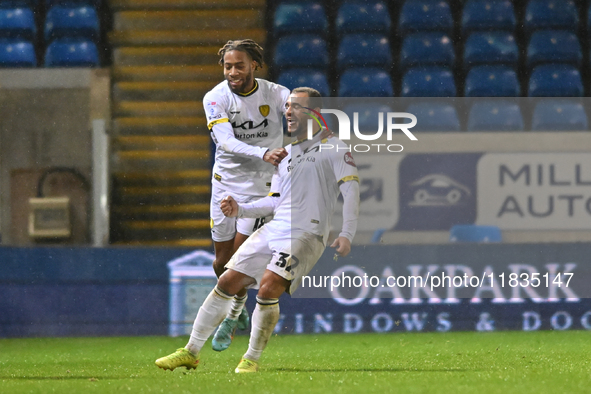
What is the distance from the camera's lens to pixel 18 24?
863 cm

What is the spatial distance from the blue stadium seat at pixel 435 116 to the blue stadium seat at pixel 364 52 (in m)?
0.71

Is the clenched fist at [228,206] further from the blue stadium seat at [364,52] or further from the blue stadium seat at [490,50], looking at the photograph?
the blue stadium seat at [490,50]

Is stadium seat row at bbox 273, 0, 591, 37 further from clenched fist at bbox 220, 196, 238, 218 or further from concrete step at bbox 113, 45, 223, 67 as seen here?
clenched fist at bbox 220, 196, 238, 218

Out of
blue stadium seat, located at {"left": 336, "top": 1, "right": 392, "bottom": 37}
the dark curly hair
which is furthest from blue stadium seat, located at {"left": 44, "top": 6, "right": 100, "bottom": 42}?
the dark curly hair

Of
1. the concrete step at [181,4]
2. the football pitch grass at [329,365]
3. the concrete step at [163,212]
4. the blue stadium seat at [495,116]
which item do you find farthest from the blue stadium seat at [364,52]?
the football pitch grass at [329,365]

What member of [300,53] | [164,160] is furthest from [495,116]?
[164,160]

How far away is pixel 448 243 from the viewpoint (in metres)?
6.91

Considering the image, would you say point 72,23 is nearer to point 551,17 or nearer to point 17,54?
point 17,54

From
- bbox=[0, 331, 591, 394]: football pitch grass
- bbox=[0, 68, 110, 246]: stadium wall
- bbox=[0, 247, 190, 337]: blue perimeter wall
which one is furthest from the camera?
bbox=[0, 68, 110, 246]: stadium wall

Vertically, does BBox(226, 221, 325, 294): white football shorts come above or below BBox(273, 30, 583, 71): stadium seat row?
below

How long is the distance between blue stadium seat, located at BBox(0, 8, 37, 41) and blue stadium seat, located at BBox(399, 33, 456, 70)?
3490 millimetres

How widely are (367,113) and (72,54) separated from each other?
2.75 m

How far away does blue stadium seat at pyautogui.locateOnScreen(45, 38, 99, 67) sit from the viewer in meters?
8.27

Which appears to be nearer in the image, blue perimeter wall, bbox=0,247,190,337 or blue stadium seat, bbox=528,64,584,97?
blue perimeter wall, bbox=0,247,190,337
